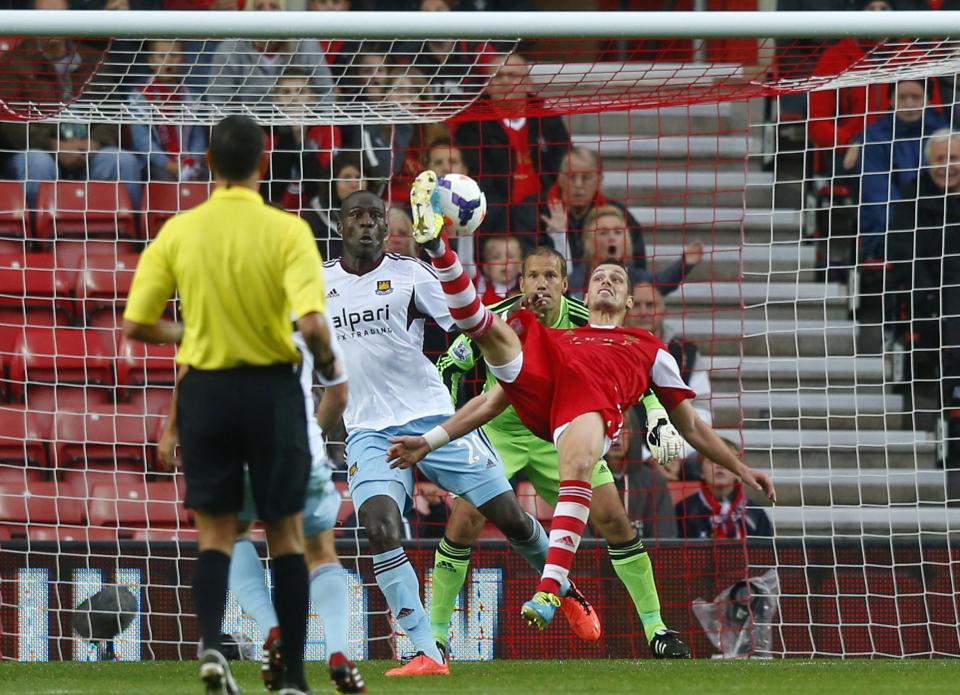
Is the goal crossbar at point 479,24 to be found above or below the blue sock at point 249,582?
above

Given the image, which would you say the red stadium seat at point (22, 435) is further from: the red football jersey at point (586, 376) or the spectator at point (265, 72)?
the red football jersey at point (586, 376)

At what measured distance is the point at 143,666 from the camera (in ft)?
24.1

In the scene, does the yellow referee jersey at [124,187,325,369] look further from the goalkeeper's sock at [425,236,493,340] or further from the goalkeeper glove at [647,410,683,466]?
the goalkeeper glove at [647,410,683,466]

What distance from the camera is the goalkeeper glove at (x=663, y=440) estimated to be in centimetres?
729

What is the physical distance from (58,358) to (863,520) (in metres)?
5.27

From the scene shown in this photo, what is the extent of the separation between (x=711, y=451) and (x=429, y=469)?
1320 mm

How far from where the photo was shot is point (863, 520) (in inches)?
397

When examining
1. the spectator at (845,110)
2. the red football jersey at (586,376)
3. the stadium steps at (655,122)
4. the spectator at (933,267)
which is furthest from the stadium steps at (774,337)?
the red football jersey at (586,376)

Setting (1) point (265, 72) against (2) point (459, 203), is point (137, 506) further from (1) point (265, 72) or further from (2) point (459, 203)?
(2) point (459, 203)

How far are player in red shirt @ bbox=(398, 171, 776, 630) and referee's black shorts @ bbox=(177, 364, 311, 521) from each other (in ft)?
4.57

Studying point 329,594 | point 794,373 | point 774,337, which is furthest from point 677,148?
point 329,594

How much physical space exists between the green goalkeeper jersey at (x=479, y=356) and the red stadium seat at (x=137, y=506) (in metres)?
2.19

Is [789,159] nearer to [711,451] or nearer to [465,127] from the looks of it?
[465,127]

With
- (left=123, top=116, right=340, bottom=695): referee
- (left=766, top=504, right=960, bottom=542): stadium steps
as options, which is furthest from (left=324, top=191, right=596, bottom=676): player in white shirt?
(left=766, top=504, right=960, bottom=542): stadium steps
